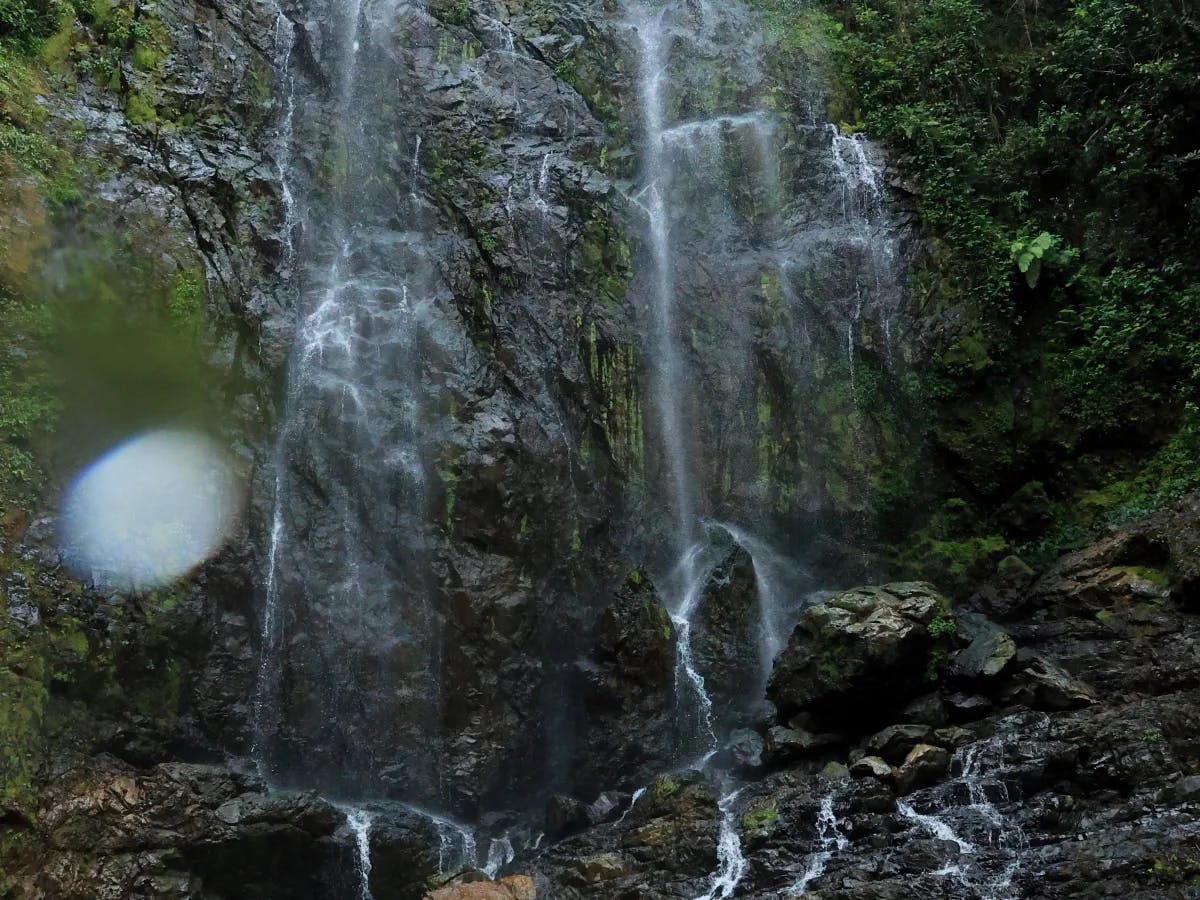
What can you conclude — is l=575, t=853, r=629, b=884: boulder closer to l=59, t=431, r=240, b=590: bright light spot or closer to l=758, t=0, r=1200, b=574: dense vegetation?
l=59, t=431, r=240, b=590: bright light spot

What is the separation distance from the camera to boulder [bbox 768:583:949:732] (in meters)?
12.0

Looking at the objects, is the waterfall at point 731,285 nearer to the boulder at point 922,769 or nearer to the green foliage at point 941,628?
the green foliage at point 941,628

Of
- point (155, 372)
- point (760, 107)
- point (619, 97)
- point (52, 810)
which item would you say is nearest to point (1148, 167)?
point (760, 107)

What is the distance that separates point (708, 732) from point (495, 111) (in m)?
12.3

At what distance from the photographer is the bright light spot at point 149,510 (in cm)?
1145

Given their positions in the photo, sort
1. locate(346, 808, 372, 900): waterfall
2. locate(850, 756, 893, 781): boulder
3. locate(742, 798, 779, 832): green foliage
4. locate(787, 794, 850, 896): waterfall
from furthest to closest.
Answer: locate(346, 808, 372, 900): waterfall < locate(850, 756, 893, 781): boulder < locate(742, 798, 779, 832): green foliage < locate(787, 794, 850, 896): waterfall

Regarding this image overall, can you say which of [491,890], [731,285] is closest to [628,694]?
[491,890]

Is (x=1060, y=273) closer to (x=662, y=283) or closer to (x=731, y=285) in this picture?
(x=731, y=285)

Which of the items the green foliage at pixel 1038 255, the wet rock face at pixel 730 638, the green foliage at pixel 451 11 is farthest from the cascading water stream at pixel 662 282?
the green foliage at pixel 1038 255

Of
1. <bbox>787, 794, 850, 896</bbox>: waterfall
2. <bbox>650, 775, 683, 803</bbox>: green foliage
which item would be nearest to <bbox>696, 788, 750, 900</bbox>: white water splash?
<bbox>650, 775, 683, 803</bbox>: green foliage

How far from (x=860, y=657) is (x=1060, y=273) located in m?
8.28

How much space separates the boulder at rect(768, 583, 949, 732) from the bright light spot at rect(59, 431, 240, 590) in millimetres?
8322

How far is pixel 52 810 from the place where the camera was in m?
9.84

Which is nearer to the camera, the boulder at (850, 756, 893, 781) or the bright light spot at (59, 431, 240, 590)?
the boulder at (850, 756, 893, 781)
